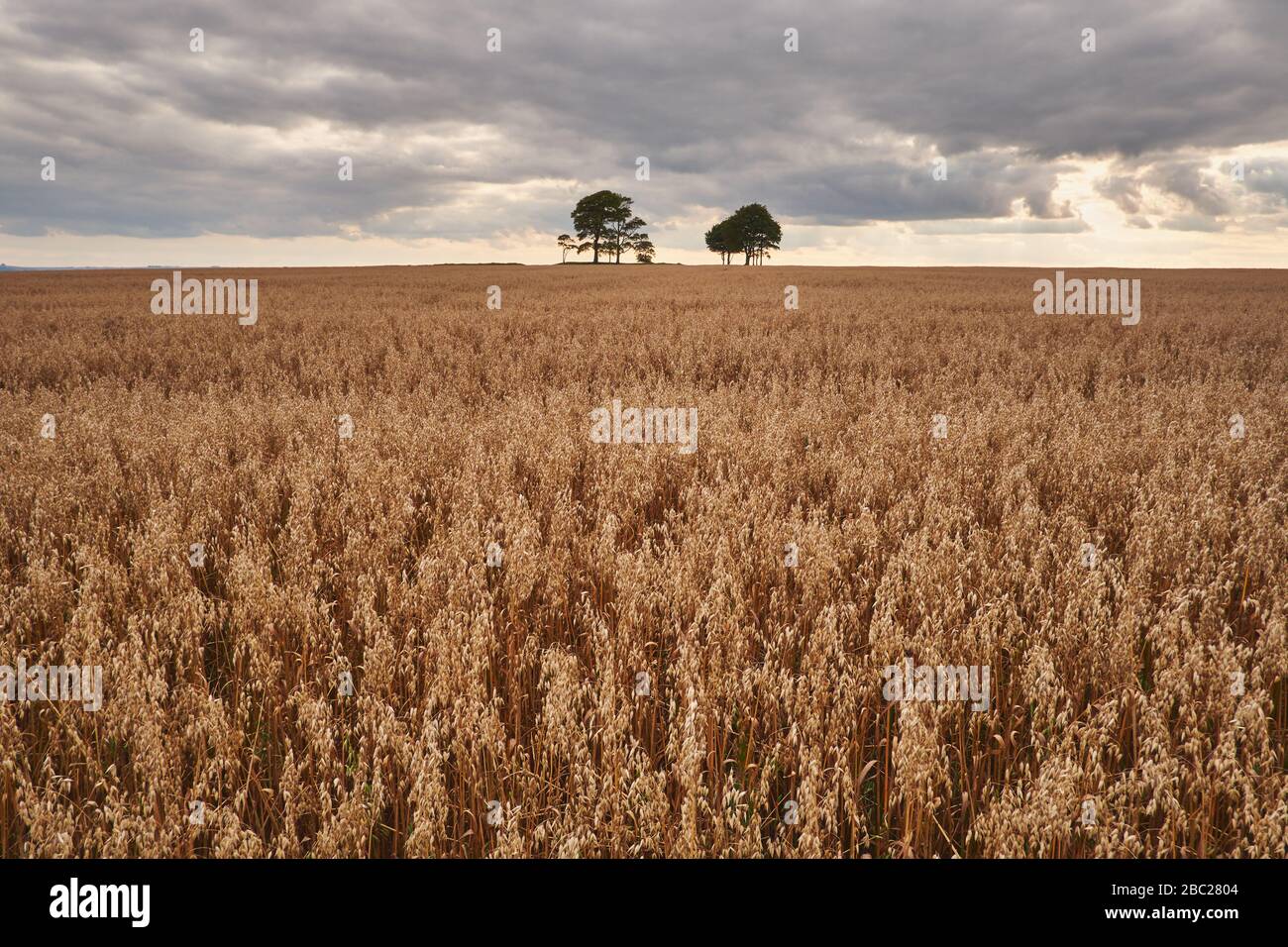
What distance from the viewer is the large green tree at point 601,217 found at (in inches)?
3110

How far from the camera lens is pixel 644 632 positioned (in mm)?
2652

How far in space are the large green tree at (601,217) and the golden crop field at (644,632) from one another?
259 ft

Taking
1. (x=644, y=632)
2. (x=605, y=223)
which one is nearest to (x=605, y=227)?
(x=605, y=223)

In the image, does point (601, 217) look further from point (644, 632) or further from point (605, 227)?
point (644, 632)

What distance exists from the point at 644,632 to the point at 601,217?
8257cm

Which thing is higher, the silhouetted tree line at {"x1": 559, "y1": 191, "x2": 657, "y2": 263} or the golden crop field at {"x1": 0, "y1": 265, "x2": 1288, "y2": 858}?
the silhouetted tree line at {"x1": 559, "y1": 191, "x2": 657, "y2": 263}

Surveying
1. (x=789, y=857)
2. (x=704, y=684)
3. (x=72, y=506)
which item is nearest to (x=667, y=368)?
→ (x=72, y=506)

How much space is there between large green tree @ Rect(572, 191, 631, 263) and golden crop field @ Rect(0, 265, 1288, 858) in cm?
7888

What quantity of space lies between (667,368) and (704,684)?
23.1ft

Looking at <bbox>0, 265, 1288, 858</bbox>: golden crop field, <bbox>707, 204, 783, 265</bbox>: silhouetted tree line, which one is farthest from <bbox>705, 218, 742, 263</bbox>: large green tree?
<bbox>0, 265, 1288, 858</bbox>: golden crop field

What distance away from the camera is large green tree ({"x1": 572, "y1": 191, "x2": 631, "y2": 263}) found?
7900 centimetres

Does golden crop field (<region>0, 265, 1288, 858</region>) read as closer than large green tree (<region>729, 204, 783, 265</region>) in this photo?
Yes

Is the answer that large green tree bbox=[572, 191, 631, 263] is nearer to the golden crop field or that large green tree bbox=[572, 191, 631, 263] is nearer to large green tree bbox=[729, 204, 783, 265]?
large green tree bbox=[729, 204, 783, 265]
